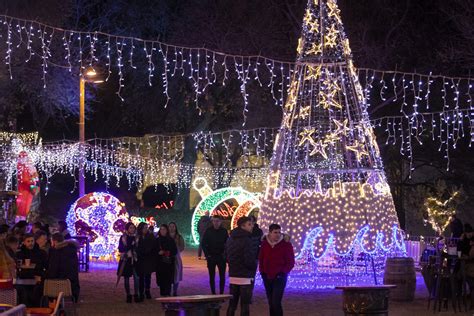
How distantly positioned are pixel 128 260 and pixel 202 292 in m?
1.84

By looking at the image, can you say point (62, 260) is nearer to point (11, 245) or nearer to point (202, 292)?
point (11, 245)

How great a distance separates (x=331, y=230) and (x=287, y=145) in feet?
7.04

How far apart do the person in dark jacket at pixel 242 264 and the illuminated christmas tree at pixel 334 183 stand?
737 centimetres

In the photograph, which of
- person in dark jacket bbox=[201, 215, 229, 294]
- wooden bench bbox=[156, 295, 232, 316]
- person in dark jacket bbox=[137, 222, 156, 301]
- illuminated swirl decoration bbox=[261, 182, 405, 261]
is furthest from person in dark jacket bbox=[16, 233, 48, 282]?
illuminated swirl decoration bbox=[261, 182, 405, 261]

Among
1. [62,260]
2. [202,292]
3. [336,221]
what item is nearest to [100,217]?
[336,221]

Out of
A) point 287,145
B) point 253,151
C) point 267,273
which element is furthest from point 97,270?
point 253,151

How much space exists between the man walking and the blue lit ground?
84.6 inches

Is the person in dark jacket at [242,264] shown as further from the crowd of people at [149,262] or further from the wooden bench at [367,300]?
the crowd of people at [149,262]

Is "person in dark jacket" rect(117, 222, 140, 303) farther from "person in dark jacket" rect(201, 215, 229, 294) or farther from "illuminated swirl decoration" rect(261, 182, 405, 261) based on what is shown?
"illuminated swirl decoration" rect(261, 182, 405, 261)

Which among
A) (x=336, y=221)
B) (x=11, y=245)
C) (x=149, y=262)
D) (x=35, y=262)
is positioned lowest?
(x=149, y=262)

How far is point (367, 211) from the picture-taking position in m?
22.4

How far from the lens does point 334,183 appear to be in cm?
2286

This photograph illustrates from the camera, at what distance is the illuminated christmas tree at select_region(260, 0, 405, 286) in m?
22.2

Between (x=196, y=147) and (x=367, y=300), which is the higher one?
(x=196, y=147)
